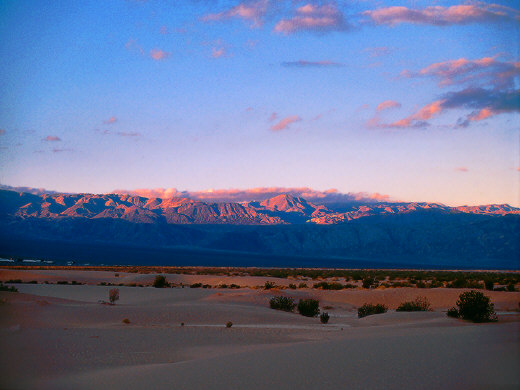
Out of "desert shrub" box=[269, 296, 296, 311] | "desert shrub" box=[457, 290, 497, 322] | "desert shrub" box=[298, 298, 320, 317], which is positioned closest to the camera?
"desert shrub" box=[457, 290, 497, 322]

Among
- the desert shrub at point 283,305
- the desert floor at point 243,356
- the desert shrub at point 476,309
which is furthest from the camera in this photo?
the desert shrub at point 283,305

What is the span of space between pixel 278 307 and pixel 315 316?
2514 millimetres

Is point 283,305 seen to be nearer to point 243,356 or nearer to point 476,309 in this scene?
point 476,309

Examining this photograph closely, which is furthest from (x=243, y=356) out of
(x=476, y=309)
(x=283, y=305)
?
(x=283, y=305)

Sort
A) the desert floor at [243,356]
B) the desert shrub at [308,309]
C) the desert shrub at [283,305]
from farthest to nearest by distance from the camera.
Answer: the desert shrub at [283,305]
the desert shrub at [308,309]
the desert floor at [243,356]

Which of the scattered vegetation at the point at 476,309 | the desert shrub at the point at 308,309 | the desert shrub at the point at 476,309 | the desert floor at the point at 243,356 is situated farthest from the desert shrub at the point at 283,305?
the desert shrub at the point at 476,309

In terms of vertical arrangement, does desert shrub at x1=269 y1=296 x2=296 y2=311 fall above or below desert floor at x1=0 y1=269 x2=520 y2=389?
below

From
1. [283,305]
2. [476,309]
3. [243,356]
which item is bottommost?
[283,305]

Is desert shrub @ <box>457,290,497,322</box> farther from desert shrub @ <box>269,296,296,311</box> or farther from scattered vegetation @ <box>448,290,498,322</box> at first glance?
desert shrub @ <box>269,296,296,311</box>

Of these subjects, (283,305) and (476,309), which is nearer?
(476,309)

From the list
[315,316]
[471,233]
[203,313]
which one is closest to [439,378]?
[203,313]

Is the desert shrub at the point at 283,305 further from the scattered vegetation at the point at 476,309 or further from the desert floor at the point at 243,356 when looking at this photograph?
the scattered vegetation at the point at 476,309

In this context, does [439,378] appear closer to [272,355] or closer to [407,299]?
[272,355]

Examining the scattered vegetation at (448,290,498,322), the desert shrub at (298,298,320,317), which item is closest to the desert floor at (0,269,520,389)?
the scattered vegetation at (448,290,498,322)
